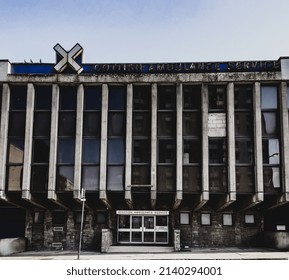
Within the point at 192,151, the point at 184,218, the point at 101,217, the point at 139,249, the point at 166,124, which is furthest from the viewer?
the point at 101,217

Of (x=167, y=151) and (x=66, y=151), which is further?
(x=66, y=151)

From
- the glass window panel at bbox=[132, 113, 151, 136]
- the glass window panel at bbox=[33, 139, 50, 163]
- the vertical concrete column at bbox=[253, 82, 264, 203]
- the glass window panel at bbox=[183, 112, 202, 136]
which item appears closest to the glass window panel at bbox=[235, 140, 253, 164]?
the vertical concrete column at bbox=[253, 82, 264, 203]

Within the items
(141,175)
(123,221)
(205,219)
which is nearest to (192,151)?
(141,175)

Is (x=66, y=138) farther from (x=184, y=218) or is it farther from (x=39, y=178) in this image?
(x=184, y=218)

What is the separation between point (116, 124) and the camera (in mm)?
27172

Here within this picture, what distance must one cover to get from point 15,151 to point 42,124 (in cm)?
238

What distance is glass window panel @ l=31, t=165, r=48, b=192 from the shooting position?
26469 mm

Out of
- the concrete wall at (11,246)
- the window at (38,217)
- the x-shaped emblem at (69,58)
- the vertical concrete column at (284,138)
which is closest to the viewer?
the concrete wall at (11,246)

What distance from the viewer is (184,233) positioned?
28.1 metres

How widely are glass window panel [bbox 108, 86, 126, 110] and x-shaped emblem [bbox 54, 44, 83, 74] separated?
2546mm

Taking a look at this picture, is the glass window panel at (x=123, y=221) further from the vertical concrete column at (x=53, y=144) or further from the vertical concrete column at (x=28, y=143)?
the vertical concrete column at (x=28, y=143)

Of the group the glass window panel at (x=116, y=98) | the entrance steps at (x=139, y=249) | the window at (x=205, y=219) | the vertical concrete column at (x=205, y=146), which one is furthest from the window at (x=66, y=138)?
the window at (x=205, y=219)

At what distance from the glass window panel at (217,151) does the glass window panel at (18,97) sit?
12.2 m

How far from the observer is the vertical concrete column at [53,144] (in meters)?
26.1
